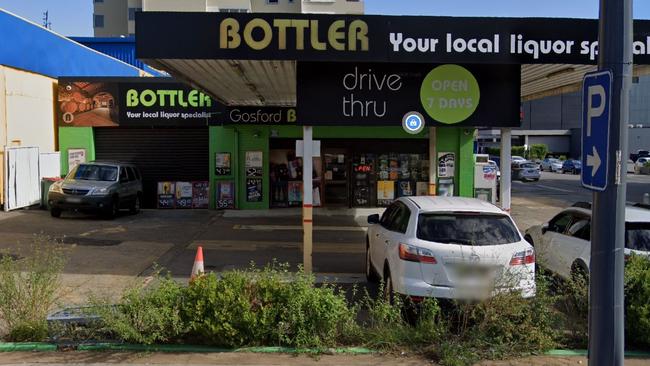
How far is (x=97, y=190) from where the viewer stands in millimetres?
17797

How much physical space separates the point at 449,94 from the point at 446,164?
34.2 ft

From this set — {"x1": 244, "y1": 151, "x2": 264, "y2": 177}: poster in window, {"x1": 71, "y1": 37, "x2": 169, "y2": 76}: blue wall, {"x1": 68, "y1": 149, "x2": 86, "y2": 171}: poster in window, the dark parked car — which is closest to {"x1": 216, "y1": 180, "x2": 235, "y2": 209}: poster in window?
{"x1": 244, "y1": 151, "x2": 264, "y2": 177}: poster in window

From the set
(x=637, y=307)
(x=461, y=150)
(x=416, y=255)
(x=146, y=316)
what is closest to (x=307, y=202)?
(x=416, y=255)

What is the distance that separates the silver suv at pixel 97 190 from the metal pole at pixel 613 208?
52.8 feet

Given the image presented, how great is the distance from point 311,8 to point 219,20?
47577 mm

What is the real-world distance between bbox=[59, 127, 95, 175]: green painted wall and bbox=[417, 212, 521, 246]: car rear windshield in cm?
1751

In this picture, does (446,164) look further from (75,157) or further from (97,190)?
(75,157)

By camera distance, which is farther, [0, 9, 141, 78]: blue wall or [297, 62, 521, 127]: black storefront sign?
[0, 9, 141, 78]: blue wall

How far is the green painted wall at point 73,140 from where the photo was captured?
70.7ft

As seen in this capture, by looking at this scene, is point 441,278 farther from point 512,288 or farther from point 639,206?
point 639,206

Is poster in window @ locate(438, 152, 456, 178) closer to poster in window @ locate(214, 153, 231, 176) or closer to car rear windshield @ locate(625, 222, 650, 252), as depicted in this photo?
poster in window @ locate(214, 153, 231, 176)

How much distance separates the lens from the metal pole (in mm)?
4012

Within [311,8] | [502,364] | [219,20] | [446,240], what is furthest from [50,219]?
[311,8]

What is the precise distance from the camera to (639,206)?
9648 millimetres
